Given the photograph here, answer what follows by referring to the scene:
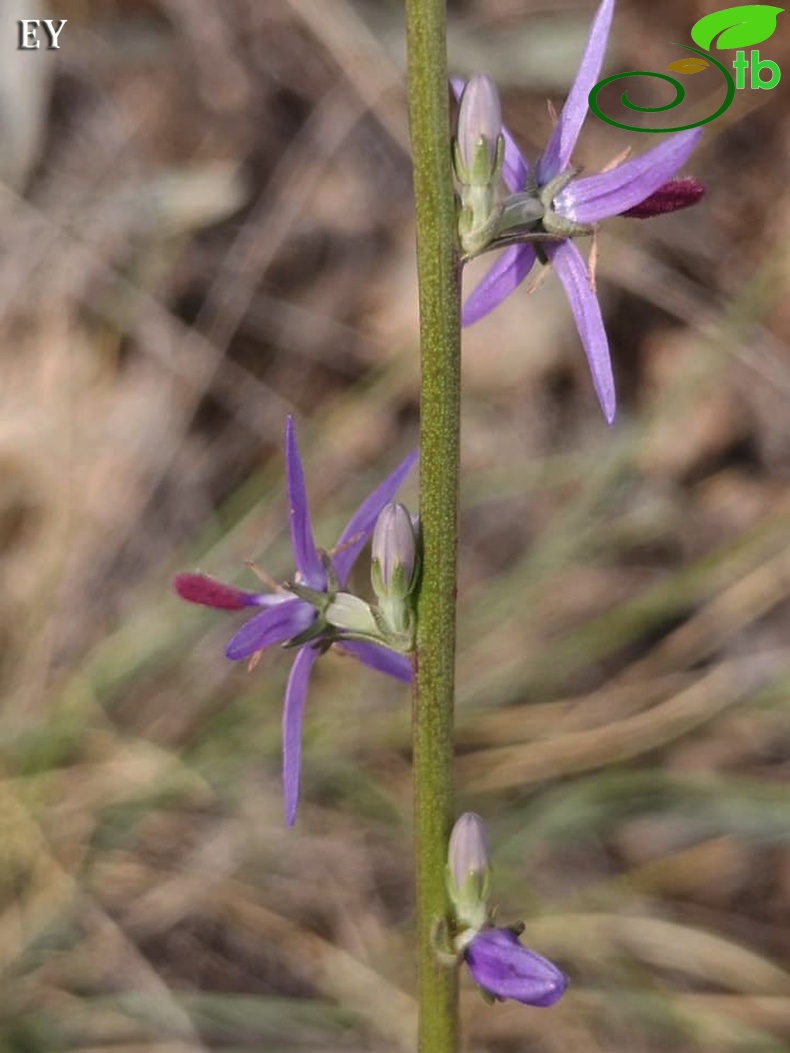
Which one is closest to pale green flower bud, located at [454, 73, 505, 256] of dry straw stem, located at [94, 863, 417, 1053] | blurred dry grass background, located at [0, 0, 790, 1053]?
blurred dry grass background, located at [0, 0, 790, 1053]

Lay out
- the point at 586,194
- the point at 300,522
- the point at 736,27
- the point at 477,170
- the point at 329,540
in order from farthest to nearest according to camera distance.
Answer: the point at 329,540 < the point at 736,27 < the point at 300,522 < the point at 586,194 < the point at 477,170

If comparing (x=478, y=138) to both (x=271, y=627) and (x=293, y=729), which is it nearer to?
(x=271, y=627)

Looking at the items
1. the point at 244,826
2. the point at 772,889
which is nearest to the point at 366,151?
the point at 244,826

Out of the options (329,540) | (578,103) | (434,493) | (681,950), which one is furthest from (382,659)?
(681,950)

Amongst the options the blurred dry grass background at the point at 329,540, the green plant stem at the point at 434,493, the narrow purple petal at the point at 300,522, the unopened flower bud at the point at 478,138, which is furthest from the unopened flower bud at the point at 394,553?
the blurred dry grass background at the point at 329,540

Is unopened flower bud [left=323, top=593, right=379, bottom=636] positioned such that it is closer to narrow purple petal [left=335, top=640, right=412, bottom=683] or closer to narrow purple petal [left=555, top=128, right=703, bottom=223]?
narrow purple petal [left=335, top=640, right=412, bottom=683]

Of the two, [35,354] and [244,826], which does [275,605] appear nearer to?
[244,826]
